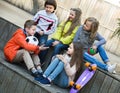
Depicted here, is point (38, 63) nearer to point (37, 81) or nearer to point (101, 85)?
point (37, 81)

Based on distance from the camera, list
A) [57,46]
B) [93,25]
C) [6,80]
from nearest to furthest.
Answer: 1. [6,80]
2. [93,25]
3. [57,46]

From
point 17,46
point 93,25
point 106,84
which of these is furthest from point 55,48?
point 106,84

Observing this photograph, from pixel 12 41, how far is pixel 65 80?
1068mm

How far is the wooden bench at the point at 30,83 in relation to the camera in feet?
23.8

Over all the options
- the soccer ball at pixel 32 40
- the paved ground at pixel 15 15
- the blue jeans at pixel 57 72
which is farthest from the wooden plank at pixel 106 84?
the paved ground at pixel 15 15

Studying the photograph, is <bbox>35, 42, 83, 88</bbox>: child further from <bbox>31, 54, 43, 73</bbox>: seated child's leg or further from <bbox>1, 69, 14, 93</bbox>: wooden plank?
<bbox>1, 69, 14, 93</bbox>: wooden plank

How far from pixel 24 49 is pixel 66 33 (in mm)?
777

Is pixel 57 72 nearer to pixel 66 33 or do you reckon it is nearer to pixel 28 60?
pixel 28 60

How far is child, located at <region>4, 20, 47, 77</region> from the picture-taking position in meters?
7.52

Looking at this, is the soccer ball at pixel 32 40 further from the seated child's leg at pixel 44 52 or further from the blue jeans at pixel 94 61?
the blue jeans at pixel 94 61

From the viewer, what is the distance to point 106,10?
482 inches

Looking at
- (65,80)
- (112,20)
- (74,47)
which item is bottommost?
(112,20)

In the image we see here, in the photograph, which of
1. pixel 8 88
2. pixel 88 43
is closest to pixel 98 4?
pixel 88 43

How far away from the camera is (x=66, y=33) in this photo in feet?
26.1
